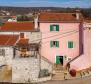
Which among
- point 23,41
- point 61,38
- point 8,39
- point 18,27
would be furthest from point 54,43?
point 8,39

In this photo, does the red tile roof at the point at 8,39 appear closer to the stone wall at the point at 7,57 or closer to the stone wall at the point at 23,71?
the stone wall at the point at 7,57

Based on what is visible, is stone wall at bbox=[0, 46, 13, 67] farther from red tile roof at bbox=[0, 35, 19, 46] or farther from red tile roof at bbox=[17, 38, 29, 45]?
red tile roof at bbox=[17, 38, 29, 45]

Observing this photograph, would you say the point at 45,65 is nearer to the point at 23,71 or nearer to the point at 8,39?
the point at 23,71

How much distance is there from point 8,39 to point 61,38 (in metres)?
9.35

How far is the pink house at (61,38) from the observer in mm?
58000

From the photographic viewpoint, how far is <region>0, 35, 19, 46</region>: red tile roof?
5306 centimetres

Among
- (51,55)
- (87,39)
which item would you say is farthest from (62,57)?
(87,39)

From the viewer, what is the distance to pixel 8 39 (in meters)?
55.1

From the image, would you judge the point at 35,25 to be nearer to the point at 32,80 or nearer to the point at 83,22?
the point at 83,22

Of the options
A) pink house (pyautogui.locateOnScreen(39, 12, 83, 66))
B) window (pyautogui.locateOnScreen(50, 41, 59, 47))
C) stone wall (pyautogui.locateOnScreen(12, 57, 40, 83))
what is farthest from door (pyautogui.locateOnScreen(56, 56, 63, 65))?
stone wall (pyautogui.locateOnScreen(12, 57, 40, 83))

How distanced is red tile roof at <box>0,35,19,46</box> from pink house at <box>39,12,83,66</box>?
5.14 metres

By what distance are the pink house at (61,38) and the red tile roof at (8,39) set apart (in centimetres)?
514

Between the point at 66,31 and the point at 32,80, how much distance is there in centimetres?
1299

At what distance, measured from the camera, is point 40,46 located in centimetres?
5688
